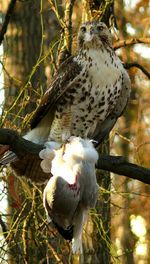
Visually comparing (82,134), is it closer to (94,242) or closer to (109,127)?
(109,127)

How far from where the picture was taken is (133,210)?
40.3 ft

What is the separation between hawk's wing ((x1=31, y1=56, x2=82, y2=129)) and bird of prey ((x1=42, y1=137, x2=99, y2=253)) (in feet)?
5.40

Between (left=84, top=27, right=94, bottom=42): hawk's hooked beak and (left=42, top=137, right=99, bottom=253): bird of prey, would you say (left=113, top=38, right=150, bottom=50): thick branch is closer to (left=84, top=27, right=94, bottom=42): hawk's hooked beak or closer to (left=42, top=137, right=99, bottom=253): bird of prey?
(left=84, top=27, right=94, bottom=42): hawk's hooked beak

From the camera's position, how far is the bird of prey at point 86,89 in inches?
270

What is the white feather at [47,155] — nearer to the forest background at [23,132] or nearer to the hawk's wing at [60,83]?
the forest background at [23,132]

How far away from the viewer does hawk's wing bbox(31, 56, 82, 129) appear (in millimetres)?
6828

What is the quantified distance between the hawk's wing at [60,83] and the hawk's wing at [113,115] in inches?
22.1

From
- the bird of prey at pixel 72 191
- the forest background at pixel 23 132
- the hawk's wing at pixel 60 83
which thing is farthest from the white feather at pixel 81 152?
the hawk's wing at pixel 60 83

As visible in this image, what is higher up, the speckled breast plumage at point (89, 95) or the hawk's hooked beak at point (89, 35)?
the hawk's hooked beak at point (89, 35)

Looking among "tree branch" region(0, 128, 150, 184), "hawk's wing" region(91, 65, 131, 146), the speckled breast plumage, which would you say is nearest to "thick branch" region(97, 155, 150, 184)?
"tree branch" region(0, 128, 150, 184)

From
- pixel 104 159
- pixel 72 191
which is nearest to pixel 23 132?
pixel 104 159

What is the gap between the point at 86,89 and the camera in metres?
6.84

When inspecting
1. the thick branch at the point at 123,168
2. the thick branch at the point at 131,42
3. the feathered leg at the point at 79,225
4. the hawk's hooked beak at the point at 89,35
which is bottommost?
the feathered leg at the point at 79,225

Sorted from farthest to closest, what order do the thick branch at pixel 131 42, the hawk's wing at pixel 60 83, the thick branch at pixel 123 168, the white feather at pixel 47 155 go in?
the thick branch at pixel 131 42
the hawk's wing at pixel 60 83
the thick branch at pixel 123 168
the white feather at pixel 47 155
